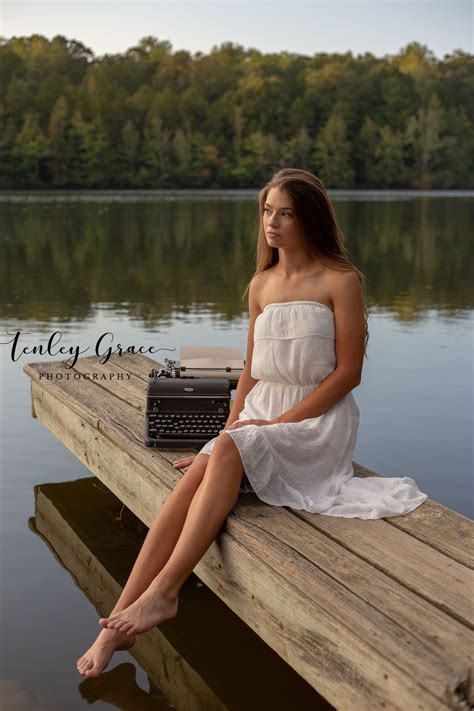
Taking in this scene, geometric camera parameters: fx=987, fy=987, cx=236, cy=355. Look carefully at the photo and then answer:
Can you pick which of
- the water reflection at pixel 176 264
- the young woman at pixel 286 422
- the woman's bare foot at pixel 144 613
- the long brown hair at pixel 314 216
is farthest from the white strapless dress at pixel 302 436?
the water reflection at pixel 176 264

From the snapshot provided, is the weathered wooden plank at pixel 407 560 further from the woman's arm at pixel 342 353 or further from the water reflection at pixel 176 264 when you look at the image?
the water reflection at pixel 176 264

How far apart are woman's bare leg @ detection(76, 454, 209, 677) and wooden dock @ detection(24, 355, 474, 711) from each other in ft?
0.59

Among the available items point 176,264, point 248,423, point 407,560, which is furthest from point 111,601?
point 176,264

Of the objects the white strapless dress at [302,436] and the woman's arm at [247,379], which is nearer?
the white strapless dress at [302,436]

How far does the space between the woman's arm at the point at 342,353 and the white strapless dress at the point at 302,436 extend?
0.04 meters

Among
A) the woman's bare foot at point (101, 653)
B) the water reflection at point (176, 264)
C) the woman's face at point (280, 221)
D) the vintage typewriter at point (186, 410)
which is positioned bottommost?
the water reflection at point (176, 264)

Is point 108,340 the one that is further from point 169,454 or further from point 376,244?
point 376,244

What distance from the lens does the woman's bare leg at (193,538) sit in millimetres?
3373

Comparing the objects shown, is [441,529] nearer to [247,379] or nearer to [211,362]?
[247,379]

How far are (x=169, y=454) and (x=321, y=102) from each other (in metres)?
83.6

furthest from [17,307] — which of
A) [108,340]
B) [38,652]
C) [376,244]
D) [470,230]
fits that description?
[470,230]

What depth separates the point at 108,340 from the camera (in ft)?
35.4

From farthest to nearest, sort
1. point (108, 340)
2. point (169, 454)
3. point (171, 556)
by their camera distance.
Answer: point (108, 340)
point (169, 454)
point (171, 556)

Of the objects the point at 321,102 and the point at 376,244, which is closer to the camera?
the point at 376,244
